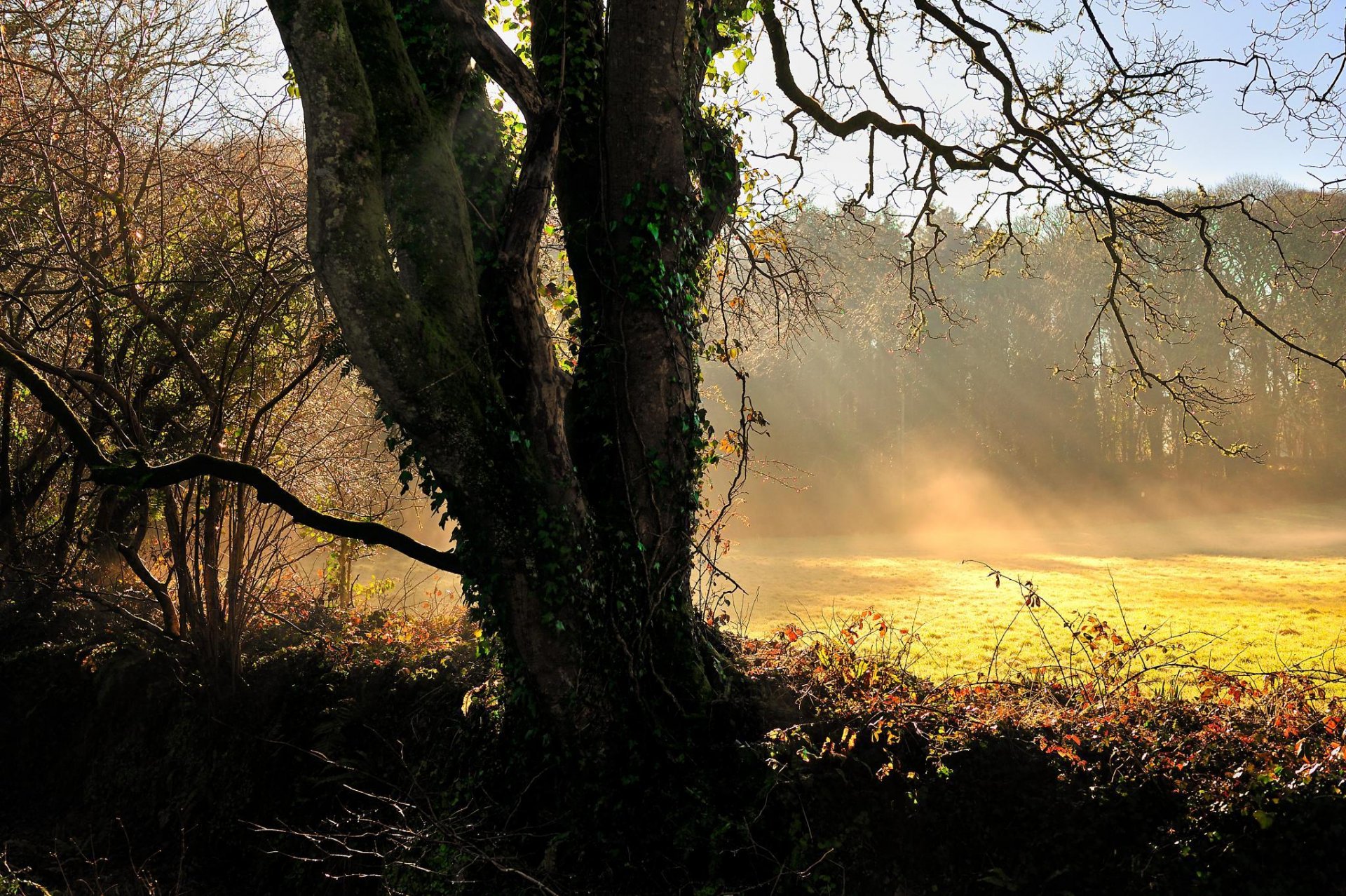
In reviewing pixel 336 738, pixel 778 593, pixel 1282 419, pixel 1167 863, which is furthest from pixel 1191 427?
pixel 336 738

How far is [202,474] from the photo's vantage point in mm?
4699

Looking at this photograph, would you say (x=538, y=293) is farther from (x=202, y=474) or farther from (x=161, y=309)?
(x=161, y=309)

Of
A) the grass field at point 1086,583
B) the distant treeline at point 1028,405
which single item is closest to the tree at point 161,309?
the grass field at point 1086,583

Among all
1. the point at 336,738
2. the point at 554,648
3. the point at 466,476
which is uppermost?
the point at 466,476

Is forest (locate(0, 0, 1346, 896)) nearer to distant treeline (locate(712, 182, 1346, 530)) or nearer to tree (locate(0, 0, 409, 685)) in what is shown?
tree (locate(0, 0, 409, 685))

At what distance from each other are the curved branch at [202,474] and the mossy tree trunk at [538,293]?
44 centimetres

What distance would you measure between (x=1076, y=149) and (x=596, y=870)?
6.55 meters

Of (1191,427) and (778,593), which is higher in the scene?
(1191,427)

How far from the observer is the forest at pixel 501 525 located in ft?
13.7

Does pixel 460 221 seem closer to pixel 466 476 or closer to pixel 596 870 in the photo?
pixel 466 476

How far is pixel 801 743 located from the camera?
4.78 metres

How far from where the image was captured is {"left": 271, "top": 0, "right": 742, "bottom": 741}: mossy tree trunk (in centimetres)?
392

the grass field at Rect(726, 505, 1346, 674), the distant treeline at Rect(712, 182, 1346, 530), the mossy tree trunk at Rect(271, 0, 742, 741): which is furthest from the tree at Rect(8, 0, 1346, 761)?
the distant treeline at Rect(712, 182, 1346, 530)

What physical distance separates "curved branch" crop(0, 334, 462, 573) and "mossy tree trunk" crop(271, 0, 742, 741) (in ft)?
1.44
